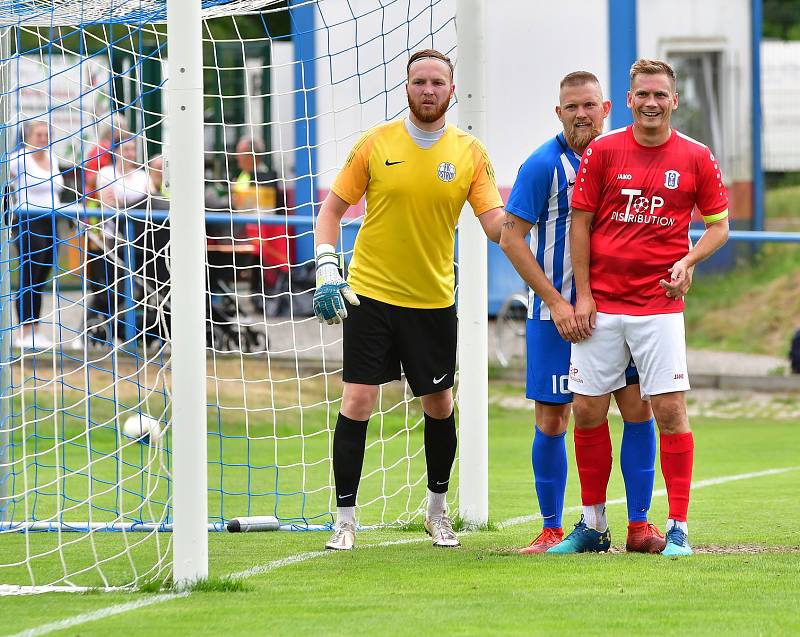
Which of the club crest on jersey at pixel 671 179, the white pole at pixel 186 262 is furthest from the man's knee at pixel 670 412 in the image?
the white pole at pixel 186 262

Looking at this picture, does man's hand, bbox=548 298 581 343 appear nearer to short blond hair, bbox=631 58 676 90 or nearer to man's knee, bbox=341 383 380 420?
man's knee, bbox=341 383 380 420

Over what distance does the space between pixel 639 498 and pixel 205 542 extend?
1.94 meters

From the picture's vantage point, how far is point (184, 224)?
520 centimetres

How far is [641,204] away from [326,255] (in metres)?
1.35

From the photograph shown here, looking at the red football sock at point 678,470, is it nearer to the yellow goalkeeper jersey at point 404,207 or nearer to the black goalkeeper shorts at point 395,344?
the black goalkeeper shorts at point 395,344

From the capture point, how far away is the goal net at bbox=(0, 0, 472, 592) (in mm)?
6809

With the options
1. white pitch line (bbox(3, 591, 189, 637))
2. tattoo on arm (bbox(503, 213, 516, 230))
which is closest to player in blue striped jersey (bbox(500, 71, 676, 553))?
tattoo on arm (bbox(503, 213, 516, 230))

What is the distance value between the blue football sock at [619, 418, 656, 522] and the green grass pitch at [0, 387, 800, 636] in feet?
0.73

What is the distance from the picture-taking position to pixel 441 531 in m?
6.58

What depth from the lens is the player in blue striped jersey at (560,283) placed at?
20.1 ft

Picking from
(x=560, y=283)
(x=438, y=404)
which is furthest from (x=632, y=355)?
(x=438, y=404)

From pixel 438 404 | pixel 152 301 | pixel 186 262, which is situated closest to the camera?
pixel 186 262

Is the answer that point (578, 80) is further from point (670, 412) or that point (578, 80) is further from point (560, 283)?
point (670, 412)

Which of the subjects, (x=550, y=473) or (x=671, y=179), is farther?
(x=550, y=473)
